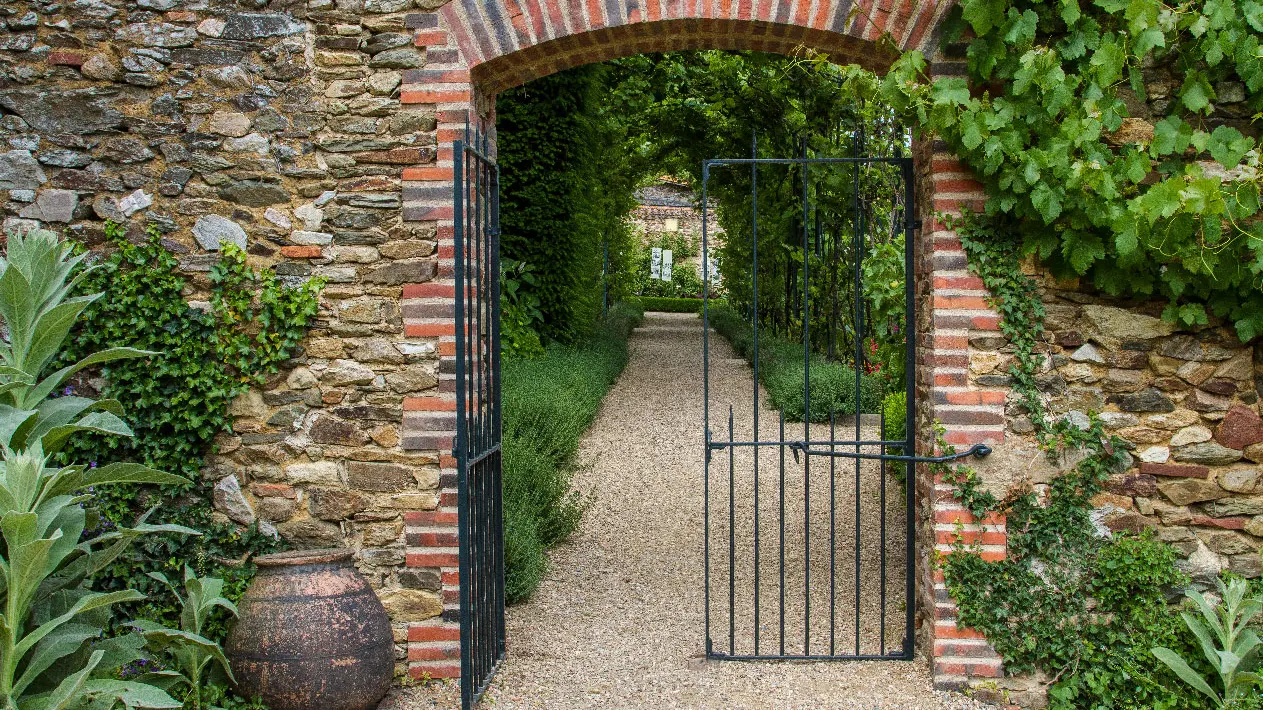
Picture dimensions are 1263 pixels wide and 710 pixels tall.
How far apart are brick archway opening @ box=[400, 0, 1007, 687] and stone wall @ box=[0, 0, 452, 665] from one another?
68mm

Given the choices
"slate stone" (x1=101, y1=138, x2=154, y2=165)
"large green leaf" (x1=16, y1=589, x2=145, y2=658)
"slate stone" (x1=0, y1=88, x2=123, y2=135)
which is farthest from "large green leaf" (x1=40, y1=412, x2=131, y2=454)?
"slate stone" (x1=0, y1=88, x2=123, y2=135)

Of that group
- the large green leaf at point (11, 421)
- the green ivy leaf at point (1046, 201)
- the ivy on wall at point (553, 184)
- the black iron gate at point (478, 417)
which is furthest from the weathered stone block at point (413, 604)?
the ivy on wall at point (553, 184)

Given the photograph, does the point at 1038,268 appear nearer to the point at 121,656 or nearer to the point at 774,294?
the point at 121,656

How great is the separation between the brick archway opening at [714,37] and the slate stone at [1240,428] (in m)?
0.85

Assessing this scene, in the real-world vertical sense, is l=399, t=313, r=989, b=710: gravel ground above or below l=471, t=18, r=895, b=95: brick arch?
below

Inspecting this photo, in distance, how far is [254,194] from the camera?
154 inches

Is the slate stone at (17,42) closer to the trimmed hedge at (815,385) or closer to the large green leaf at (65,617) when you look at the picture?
the large green leaf at (65,617)

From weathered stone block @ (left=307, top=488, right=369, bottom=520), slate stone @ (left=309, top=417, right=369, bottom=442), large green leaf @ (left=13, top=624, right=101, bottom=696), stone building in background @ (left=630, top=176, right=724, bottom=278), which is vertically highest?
stone building in background @ (left=630, top=176, right=724, bottom=278)

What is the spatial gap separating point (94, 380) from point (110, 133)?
102 centimetres

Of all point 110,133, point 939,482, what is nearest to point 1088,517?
point 939,482

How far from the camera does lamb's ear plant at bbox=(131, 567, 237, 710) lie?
134 inches

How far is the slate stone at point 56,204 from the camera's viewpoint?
3.93 metres

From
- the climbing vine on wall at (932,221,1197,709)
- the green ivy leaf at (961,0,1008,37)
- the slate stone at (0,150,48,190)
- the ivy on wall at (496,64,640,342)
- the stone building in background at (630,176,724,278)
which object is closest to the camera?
the green ivy leaf at (961,0,1008,37)

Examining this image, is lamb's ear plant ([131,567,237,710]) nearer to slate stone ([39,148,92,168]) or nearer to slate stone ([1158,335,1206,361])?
slate stone ([39,148,92,168])
